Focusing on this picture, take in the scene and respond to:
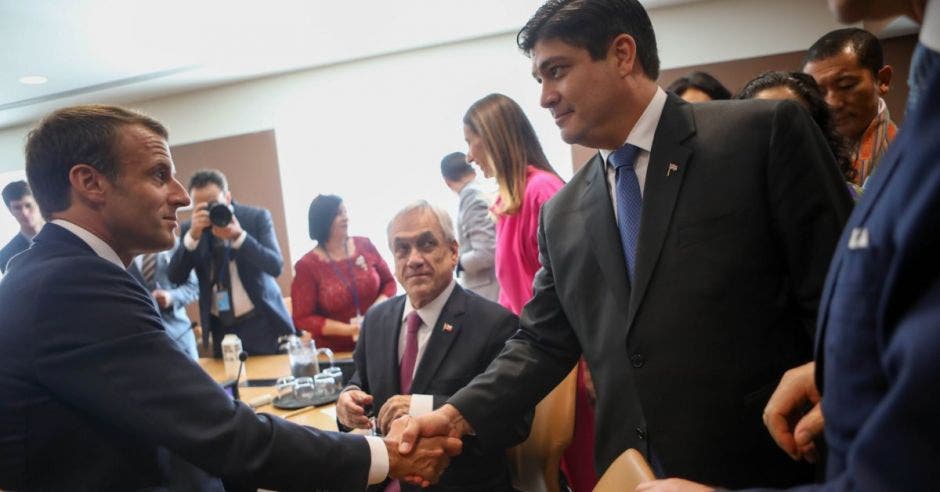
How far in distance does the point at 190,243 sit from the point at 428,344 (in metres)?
1.98

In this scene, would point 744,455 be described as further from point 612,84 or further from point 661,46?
point 661,46

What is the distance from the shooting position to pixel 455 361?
195cm

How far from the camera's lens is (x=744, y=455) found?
1.25 metres

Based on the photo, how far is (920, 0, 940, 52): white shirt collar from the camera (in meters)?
0.58

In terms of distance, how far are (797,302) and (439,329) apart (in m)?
1.09

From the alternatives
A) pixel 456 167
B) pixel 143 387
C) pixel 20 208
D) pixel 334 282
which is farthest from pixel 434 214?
pixel 20 208

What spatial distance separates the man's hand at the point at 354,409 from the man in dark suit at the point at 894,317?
1518mm

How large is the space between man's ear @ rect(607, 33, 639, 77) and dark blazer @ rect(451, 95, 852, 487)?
16cm

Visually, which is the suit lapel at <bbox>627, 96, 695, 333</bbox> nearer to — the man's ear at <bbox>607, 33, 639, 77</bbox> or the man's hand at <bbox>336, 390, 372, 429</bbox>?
the man's ear at <bbox>607, 33, 639, 77</bbox>

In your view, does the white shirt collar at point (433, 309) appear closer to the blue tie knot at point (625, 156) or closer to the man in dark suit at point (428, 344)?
the man in dark suit at point (428, 344)

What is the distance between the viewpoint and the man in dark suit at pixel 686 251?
122 centimetres

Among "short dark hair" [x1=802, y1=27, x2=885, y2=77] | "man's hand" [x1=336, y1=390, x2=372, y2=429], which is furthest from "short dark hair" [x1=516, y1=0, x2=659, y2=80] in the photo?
"short dark hair" [x1=802, y1=27, x2=885, y2=77]

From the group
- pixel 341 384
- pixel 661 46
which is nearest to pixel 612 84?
pixel 341 384

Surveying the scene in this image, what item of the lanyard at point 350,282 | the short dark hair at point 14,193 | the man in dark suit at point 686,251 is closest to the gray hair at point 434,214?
the man in dark suit at point 686,251
